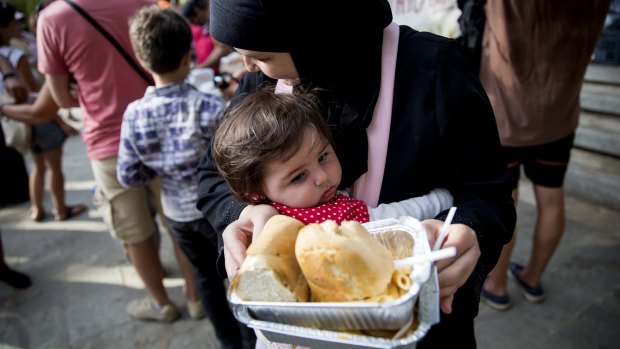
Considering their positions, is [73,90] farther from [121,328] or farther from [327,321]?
[327,321]

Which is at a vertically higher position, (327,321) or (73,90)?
(327,321)

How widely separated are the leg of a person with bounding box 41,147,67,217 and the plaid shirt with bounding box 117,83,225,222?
277 centimetres

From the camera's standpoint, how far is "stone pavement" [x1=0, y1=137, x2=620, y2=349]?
2.67 metres

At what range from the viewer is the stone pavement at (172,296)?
8.77 ft

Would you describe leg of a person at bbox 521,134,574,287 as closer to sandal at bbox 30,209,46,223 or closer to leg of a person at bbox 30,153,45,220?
leg of a person at bbox 30,153,45,220

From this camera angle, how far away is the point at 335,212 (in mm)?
1211

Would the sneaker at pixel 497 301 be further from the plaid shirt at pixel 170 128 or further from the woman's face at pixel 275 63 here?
the woman's face at pixel 275 63

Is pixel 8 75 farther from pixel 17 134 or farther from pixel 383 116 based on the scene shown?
pixel 383 116

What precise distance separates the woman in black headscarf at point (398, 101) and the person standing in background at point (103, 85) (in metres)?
1.67

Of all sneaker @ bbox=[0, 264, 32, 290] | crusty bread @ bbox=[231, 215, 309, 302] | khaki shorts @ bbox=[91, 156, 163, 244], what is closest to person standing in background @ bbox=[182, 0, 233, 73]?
khaki shorts @ bbox=[91, 156, 163, 244]

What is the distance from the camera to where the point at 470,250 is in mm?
1006

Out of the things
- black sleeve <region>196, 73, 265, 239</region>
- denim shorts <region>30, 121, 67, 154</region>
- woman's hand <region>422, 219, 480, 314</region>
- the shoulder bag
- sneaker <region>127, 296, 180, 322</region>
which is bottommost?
sneaker <region>127, 296, 180, 322</region>

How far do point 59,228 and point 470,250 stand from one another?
16.1 feet

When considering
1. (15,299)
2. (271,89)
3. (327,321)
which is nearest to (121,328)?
(15,299)
